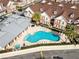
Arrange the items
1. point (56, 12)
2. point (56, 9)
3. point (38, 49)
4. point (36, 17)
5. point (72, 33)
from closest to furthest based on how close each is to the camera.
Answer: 1. point (38, 49)
2. point (72, 33)
3. point (36, 17)
4. point (56, 12)
5. point (56, 9)

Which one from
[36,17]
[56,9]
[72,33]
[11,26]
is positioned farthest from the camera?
[56,9]

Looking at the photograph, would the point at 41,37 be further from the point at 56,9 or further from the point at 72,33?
the point at 56,9

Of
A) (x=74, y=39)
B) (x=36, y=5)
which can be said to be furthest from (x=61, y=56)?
(x=36, y=5)

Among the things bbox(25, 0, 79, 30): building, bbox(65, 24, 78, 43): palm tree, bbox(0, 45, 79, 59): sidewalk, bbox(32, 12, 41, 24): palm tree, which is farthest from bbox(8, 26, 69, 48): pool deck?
bbox(0, 45, 79, 59): sidewalk

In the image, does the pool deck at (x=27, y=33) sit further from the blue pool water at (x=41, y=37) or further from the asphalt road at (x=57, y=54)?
the asphalt road at (x=57, y=54)

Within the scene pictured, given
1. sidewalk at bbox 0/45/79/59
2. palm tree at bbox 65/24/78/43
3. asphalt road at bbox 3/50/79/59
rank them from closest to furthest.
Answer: sidewalk at bbox 0/45/79/59
asphalt road at bbox 3/50/79/59
palm tree at bbox 65/24/78/43

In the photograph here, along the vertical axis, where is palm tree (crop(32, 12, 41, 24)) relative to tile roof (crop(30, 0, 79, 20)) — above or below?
below

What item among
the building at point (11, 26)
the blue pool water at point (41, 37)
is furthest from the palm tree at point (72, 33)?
the building at point (11, 26)

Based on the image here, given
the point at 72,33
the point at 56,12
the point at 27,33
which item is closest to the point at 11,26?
the point at 27,33

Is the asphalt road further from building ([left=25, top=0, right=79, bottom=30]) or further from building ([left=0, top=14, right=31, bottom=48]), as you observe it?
building ([left=25, top=0, right=79, bottom=30])
